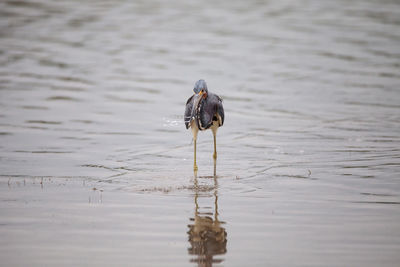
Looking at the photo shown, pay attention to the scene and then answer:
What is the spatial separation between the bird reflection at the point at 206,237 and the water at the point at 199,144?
0.02 metres

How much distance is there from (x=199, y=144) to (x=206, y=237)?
18.1 feet

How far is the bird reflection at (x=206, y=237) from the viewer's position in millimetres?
7086

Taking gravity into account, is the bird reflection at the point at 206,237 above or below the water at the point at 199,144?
below

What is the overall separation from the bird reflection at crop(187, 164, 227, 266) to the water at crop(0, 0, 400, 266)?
2 centimetres

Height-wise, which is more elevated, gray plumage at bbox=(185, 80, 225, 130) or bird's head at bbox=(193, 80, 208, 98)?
bird's head at bbox=(193, 80, 208, 98)

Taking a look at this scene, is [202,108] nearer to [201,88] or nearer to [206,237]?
[201,88]

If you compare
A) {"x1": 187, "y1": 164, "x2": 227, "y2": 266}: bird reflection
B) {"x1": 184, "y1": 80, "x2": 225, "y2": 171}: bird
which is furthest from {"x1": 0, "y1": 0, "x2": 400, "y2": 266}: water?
{"x1": 184, "y1": 80, "x2": 225, "y2": 171}: bird

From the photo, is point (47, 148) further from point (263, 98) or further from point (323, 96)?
point (323, 96)

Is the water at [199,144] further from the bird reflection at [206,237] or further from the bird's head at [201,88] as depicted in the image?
the bird's head at [201,88]

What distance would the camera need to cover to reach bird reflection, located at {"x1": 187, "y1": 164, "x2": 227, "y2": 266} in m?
7.09

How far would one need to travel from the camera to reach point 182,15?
1212 inches

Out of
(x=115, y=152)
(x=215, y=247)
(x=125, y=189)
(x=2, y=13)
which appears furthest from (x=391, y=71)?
(x=2, y=13)

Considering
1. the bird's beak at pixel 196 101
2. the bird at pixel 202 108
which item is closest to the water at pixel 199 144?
the bird at pixel 202 108

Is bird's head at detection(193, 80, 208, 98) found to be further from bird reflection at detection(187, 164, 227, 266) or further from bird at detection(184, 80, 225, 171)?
bird reflection at detection(187, 164, 227, 266)
